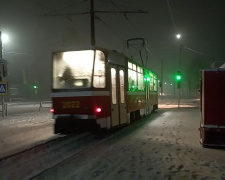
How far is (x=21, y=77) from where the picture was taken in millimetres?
78188

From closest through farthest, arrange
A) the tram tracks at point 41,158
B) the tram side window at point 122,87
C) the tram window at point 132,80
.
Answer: the tram tracks at point 41,158 < the tram side window at point 122,87 < the tram window at point 132,80

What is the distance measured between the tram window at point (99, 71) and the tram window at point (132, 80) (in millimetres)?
2982

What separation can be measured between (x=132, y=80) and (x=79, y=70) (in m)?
4.20

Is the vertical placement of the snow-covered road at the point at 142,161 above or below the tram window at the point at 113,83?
below

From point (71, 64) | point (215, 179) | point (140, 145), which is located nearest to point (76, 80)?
point (71, 64)

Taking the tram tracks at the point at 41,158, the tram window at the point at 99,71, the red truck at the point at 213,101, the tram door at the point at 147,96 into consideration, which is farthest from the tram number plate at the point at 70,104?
the tram door at the point at 147,96

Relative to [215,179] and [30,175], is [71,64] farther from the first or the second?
[215,179]

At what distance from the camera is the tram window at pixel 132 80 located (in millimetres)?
14516

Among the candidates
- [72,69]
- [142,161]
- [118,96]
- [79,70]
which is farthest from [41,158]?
[118,96]

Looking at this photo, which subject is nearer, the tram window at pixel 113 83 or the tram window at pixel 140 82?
the tram window at pixel 113 83

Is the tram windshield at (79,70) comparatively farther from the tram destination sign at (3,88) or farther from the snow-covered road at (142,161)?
the tram destination sign at (3,88)

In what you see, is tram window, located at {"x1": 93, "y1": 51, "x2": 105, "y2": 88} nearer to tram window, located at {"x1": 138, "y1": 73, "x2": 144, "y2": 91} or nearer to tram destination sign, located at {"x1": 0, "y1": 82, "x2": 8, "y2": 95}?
tram window, located at {"x1": 138, "y1": 73, "x2": 144, "y2": 91}

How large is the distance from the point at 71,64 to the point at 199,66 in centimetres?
8145

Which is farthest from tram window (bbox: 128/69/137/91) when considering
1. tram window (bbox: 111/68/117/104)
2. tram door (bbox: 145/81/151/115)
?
tram door (bbox: 145/81/151/115)
